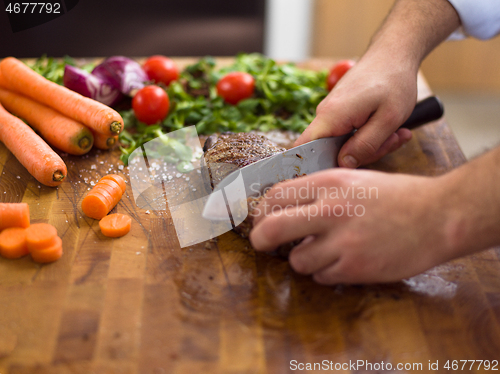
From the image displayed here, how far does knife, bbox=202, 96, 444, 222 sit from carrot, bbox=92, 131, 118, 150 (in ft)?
2.39

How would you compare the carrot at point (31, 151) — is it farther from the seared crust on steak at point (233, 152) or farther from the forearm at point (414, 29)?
the forearm at point (414, 29)

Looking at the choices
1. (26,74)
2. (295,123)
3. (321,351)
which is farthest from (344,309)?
(26,74)

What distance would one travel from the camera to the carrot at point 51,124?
74.6 inches

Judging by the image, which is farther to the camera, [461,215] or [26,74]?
[26,74]

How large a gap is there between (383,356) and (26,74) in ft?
6.64

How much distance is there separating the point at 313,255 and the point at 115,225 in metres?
0.74

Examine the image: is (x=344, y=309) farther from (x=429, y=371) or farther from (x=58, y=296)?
(x=58, y=296)

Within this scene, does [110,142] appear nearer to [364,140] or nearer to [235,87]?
[235,87]

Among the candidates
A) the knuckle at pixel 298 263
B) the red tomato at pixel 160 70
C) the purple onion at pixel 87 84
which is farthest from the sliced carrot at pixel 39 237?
the red tomato at pixel 160 70

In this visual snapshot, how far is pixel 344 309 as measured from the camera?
4.33ft

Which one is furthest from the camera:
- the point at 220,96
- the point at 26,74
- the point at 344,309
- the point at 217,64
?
the point at 217,64

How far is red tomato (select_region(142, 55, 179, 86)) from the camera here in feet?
8.21

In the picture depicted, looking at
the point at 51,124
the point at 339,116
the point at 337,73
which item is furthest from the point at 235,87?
the point at 51,124

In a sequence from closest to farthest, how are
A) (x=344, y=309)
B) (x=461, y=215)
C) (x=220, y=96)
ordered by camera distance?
1. (x=461, y=215)
2. (x=344, y=309)
3. (x=220, y=96)
